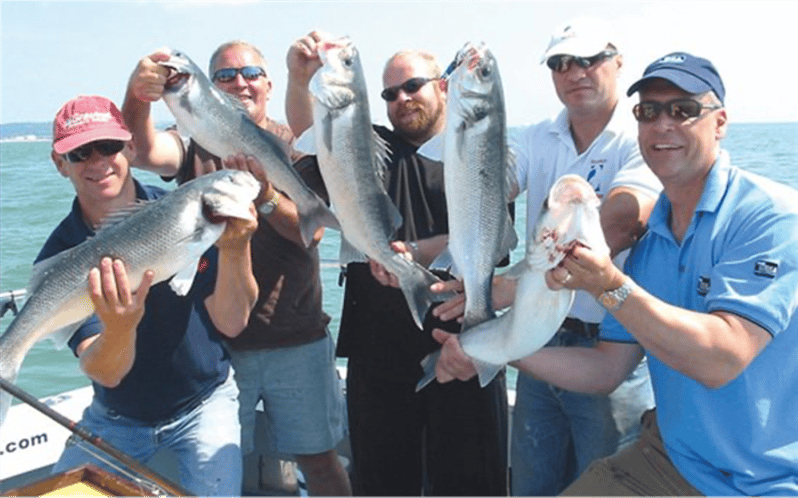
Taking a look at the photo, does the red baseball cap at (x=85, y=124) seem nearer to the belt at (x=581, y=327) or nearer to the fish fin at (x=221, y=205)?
the fish fin at (x=221, y=205)

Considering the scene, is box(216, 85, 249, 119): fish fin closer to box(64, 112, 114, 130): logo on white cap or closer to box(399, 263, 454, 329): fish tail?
box(64, 112, 114, 130): logo on white cap

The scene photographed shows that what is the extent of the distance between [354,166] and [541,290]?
3.45 ft

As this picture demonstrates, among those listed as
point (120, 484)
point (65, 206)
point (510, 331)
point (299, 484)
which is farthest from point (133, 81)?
point (65, 206)

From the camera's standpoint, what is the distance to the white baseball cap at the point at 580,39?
3.83 m

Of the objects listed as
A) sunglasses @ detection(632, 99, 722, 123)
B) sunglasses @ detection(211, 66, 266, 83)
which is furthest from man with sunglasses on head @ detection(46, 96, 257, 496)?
sunglasses @ detection(632, 99, 722, 123)

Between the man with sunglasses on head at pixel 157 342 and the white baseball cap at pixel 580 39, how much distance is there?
6.16 ft

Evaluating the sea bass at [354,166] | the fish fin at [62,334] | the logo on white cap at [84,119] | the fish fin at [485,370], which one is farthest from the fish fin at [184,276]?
the fish fin at [485,370]

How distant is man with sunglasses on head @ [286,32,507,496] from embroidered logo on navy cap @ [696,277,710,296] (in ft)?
4.66

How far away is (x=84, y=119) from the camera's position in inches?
145

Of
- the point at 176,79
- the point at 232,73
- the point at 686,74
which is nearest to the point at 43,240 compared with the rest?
the point at 232,73

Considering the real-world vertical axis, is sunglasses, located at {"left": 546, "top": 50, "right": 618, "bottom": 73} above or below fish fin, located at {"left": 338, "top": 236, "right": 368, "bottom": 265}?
above

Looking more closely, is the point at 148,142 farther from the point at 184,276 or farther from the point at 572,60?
the point at 572,60

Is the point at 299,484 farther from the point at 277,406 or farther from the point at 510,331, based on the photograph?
the point at 510,331

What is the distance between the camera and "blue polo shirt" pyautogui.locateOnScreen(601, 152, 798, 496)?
117 inches
